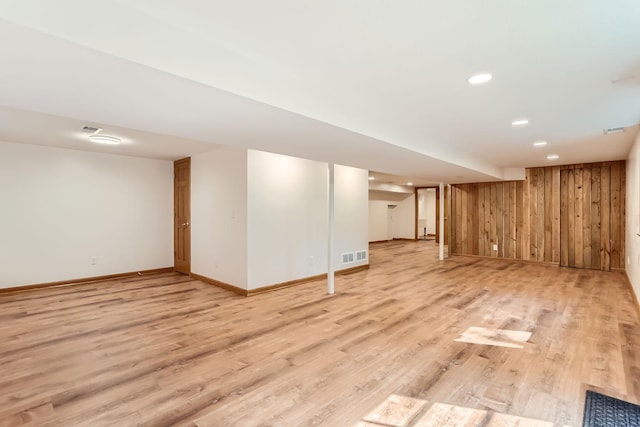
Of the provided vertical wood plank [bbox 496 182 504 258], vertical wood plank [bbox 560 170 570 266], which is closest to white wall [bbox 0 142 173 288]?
vertical wood plank [bbox 496 182 504 258]

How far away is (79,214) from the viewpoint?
5699 mm

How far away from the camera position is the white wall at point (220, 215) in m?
4.96

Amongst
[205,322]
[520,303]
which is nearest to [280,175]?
[205,322]

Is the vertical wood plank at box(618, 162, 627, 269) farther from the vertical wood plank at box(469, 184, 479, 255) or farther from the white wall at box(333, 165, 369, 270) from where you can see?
the white wall at box(333, 165, 369, 270)

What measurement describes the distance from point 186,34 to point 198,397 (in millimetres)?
2289

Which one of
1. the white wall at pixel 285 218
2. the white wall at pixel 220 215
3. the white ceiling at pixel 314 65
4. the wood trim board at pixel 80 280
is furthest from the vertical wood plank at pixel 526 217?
the wood trim board at pixel 80 280

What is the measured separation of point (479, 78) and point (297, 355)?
8.79 feet

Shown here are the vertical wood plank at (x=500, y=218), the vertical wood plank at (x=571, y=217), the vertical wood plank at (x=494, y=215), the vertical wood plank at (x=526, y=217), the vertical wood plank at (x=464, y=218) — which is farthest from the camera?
the vertical wood plank at (x=464, y=218)

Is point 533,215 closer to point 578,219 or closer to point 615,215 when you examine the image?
point 578,219

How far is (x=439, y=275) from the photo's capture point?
632cm

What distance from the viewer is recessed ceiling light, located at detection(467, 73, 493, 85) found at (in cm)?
239

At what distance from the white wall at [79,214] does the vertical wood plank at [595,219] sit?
891 centimetres

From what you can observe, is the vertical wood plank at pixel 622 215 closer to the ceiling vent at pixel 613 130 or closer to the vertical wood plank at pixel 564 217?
the vertical wood plank at pixel 564 217

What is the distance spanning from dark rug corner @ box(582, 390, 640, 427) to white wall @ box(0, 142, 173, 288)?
22.1 feet
